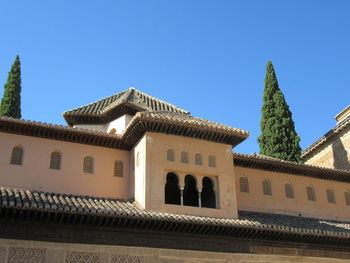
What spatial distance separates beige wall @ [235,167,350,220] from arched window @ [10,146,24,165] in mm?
6967

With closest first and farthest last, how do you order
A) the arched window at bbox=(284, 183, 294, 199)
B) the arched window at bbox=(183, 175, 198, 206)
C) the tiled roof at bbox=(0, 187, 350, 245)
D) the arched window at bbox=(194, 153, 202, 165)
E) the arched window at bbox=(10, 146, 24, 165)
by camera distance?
1. the tiled roof at bbox=(0, 187, 350, 245)
2. the arched window at bbox=(10, 146, 24, 165)
3. the arched window at bbox=(194, 153, 202, 165)
4. the arched window at bbox=(183, 175, 198, 206)
5. the arched window at bbox=(284, 183, 294, 199)

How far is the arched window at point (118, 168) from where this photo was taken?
14.7 meters

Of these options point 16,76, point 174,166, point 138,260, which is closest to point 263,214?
point 174,166

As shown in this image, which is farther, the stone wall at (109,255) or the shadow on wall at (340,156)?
the shadow on wall at (340,156)

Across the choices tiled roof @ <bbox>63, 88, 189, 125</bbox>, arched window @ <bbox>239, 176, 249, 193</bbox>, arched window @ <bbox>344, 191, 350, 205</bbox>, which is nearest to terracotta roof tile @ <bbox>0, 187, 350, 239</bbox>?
arched window @ <bbox>239, 176, 249, 193</bbox>

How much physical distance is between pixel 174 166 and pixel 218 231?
92.2 inches

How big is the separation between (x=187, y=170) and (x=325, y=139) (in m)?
12.3

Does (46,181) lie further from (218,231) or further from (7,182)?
(218,231)

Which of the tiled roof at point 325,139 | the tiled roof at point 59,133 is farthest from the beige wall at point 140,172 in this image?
the tiled roof at point 325,139

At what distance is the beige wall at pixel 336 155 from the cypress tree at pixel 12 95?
15.9m

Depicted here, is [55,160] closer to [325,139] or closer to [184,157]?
[184,157]

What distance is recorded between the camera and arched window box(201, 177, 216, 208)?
1500 centimetres

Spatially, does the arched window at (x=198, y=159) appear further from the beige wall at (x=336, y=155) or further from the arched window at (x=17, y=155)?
the beige wall at (x=336, y=155)

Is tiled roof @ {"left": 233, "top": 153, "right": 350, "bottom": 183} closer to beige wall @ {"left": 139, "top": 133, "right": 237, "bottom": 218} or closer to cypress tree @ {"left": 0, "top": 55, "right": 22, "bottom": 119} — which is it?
beige wall @ {"left": 139, "top": 133, "right": 237, "bottom": 218}
